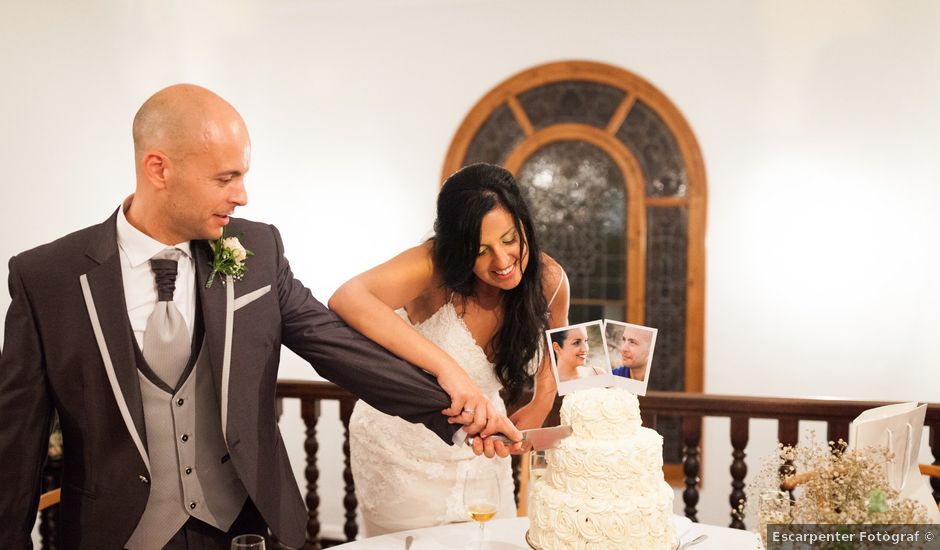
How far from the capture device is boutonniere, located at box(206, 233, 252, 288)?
6.09 ft

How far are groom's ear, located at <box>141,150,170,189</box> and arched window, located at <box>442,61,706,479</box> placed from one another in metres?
4.37

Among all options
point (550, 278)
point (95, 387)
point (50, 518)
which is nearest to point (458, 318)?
point (550, 278)

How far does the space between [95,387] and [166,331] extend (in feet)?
0.63

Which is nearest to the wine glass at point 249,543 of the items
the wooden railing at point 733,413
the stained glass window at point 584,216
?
the wooden railing at point 733,413

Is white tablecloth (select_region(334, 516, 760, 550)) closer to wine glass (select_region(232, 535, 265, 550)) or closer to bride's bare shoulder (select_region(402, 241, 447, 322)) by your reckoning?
wine glass (select_region(232, 535, 265, 550))

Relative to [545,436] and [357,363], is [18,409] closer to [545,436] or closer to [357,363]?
[357,363]

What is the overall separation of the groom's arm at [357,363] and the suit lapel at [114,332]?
15.9 inches

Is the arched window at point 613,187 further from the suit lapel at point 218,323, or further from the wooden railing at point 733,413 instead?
the suit lapel at point 218,323

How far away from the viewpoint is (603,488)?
5.30ft

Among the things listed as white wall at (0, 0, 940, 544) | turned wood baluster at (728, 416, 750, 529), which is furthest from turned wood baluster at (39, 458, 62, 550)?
turned wood baluster at (728, 416, 750, 529)

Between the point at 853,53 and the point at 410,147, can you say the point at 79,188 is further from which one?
the point at 853,53

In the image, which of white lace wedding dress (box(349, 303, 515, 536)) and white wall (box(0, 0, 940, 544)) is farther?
white wall (box(0, 0, 940, 544))

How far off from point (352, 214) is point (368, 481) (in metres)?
3.80

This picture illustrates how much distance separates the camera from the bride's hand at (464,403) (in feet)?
6.24
